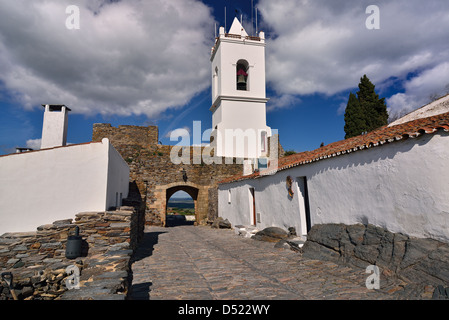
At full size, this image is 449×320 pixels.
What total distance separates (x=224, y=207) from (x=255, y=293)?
41.5 ft

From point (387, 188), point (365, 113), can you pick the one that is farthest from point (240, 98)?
point (387, 188)

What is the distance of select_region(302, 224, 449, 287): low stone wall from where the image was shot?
4.36 m

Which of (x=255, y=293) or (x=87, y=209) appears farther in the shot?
(x=87, y=209)

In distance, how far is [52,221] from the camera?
269 inches

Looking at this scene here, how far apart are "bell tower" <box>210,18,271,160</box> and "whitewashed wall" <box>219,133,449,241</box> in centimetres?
1220

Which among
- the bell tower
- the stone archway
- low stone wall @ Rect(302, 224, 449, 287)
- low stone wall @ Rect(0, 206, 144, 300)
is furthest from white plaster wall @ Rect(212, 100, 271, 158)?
low stone wall @ Rect(0, 206, 144, 300)

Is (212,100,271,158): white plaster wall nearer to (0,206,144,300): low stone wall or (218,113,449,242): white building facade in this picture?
(218,113,449,242): white building facade

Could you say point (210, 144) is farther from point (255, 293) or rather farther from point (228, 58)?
point (255, 293)

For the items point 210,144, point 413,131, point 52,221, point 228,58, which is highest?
point 228,58

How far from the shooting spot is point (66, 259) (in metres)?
6.19

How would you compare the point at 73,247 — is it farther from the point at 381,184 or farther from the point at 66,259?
the point at 381,184

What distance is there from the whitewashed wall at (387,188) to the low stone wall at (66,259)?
5.11 meters

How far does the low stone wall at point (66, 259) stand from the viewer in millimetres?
3857
